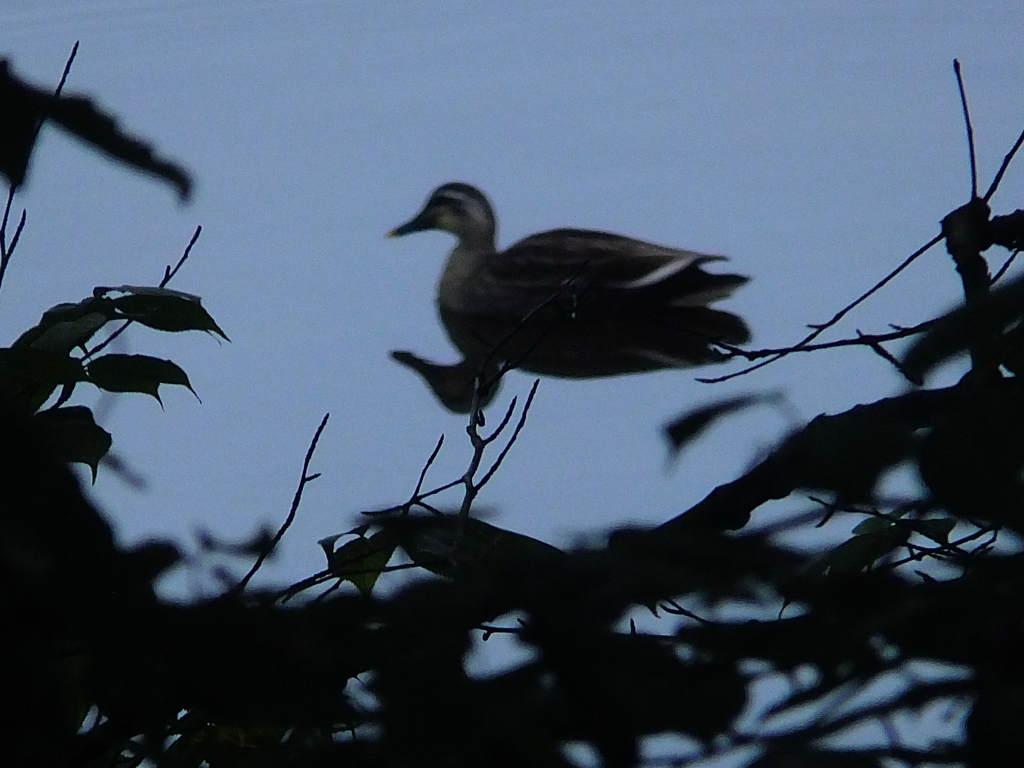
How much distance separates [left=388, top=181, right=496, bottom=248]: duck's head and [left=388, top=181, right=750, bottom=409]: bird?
2.66 feet

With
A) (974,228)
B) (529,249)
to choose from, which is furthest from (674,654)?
(529,249)

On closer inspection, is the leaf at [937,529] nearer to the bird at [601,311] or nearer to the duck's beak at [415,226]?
the bird at [601,311]

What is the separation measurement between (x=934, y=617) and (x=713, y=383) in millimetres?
1064

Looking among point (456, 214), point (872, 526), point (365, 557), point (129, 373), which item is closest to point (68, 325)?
point (129, 373)

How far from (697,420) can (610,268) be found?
1.79 m

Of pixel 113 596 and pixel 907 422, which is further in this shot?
pixel 907 422

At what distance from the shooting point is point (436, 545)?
51.2 inches

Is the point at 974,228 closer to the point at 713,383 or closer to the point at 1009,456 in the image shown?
the point at 713,383

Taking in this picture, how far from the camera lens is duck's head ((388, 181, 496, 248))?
3.62 m

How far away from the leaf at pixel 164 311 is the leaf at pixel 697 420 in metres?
0.98

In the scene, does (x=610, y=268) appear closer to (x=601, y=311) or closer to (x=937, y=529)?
(x=601, y=311)

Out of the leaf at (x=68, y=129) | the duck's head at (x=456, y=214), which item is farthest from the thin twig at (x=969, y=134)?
the duck's head at (x=456, y=214)

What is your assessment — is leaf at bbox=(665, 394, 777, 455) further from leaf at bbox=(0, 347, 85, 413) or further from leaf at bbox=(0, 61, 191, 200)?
leaf at bbox=(0, 347, 85, 413)

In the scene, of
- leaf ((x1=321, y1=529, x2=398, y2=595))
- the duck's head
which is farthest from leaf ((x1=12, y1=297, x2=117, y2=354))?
the duck's head
